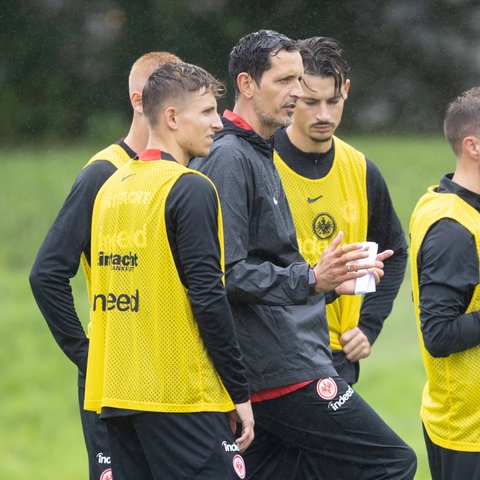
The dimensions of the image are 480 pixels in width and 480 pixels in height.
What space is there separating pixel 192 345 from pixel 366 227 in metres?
1.85

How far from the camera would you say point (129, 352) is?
429 centimetres

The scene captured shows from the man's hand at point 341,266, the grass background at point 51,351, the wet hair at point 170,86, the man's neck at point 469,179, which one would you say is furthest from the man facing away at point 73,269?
the grass background at point 51,351

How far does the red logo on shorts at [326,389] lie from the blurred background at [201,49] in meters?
22.5

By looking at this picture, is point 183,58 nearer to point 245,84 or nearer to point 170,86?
point 245,84

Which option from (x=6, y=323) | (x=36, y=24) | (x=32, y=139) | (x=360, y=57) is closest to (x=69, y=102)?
(x=32, y=139)

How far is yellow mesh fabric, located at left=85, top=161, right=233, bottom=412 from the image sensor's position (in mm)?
4227

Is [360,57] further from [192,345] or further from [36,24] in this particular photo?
[192,345]

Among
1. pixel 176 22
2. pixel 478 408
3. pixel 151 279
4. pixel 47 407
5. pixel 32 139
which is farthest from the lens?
pixel 176 22

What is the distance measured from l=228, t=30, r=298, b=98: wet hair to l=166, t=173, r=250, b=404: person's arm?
3.09 ft

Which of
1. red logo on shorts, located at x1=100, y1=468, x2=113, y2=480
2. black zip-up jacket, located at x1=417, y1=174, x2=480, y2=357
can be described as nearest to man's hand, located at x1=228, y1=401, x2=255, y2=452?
black zip-up jacket, located at x1=417, y1=174, x2=480, y2=357

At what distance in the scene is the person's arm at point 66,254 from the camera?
5.03 metres

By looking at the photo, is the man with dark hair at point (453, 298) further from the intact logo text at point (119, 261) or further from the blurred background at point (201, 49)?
the blurred background at point (201, 49)

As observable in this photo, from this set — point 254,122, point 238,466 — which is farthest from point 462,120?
point 238,466

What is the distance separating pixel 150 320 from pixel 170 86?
880mm
